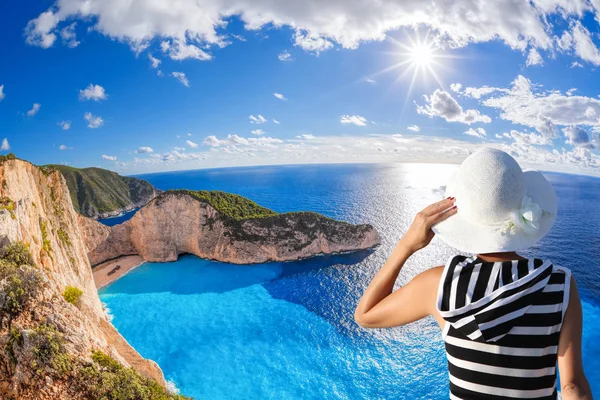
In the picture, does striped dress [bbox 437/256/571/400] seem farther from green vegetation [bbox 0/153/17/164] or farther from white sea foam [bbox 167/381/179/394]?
white sea foam [bbox 167/381/179/394]

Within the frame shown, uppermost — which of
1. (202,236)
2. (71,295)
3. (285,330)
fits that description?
(71,295)

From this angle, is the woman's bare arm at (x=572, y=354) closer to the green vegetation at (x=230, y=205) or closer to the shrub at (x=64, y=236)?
the shrub at (x=64, y=236)

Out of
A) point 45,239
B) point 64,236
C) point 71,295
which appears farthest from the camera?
point 64,236

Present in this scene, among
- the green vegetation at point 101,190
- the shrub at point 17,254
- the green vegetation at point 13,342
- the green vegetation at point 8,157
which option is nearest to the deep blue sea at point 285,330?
the shrub at point 17,254

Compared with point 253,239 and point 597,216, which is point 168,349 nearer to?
point 253,239

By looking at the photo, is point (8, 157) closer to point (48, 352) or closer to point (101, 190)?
point (48, 352)

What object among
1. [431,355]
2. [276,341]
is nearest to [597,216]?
[431,355]

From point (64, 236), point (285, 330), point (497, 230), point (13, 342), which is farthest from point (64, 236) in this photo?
point (497, 230)
